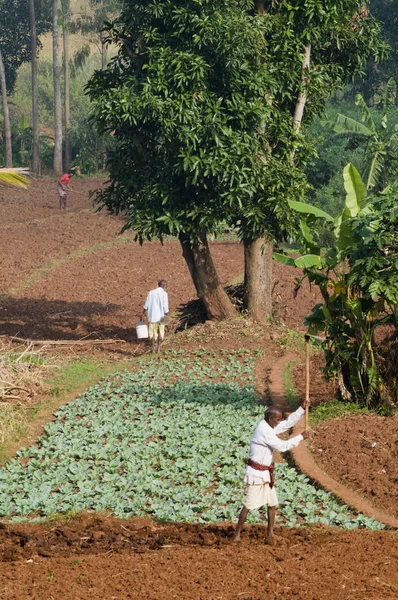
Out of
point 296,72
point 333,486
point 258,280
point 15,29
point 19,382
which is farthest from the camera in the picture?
point 15,29

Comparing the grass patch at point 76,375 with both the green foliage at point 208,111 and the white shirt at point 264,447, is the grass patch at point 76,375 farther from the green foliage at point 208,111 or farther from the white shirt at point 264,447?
the white shirt at point 264,447

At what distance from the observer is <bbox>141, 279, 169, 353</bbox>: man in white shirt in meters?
20.5

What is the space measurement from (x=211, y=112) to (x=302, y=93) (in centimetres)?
278

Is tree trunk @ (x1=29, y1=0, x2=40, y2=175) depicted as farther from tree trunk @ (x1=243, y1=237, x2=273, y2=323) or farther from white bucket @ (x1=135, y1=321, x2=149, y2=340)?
white bucket @ (x1=135, y1=321, x2=149, y2=340)

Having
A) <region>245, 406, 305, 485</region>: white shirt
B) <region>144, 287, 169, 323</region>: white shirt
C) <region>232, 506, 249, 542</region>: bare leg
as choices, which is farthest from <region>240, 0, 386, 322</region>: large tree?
<region>232, 506, 249, 542</region>: bare leg

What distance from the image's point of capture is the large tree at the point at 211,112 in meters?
19.5

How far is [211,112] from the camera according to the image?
19.8 m

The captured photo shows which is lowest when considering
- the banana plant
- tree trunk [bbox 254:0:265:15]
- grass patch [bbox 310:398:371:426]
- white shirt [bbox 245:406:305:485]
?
grass patch [bbox 310:398:371:426]

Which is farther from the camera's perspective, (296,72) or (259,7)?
(259,7)

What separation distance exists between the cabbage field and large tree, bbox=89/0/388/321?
4105mm

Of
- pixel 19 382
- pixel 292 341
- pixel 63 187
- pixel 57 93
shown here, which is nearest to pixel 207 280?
pixel 292 341

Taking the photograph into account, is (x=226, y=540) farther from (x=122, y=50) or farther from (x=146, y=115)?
(x=122, y=50)

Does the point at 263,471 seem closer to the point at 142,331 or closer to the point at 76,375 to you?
the point at 76,375

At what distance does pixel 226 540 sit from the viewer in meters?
10.2
